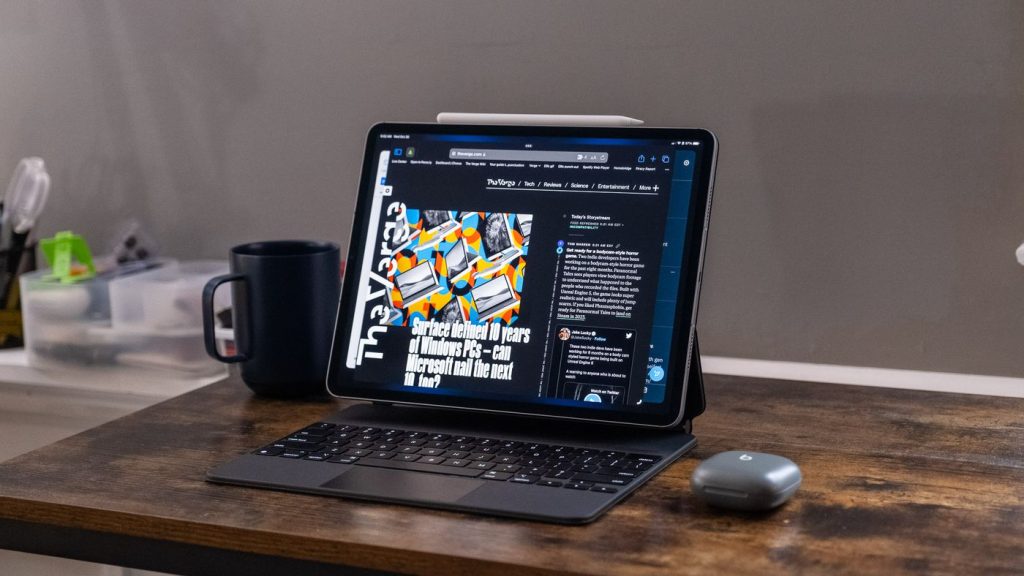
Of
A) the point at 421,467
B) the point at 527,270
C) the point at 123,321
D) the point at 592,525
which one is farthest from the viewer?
the point at 123,321

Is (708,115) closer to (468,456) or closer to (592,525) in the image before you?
(468,456)

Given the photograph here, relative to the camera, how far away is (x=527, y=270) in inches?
41.5

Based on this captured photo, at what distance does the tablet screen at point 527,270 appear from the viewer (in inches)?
39.6

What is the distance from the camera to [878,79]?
4.85ft

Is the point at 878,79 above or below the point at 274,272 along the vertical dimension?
above

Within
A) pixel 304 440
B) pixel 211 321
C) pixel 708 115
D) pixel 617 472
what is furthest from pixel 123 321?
pixel 617 472

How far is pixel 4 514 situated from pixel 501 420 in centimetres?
44

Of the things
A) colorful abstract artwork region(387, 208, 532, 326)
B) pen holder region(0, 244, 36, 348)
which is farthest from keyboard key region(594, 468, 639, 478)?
pen holder region(0, 244, 36, 348)

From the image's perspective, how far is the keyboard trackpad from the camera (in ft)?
2.78

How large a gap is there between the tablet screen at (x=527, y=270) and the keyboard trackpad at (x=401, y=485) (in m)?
0.16

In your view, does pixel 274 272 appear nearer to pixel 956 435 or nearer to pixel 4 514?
pixel 4 514

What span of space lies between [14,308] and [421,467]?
4.06ft

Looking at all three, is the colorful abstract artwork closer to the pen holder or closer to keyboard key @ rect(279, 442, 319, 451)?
keyboard key @ rect(279, 442, 319, 451)

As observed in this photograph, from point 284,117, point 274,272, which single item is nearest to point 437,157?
point 274,272
